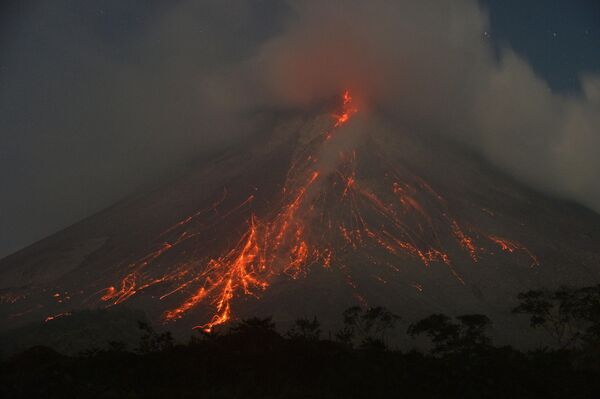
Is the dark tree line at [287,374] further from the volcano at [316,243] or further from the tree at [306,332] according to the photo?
the volcano at [316,243]

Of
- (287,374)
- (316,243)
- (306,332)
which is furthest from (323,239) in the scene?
(287,374)

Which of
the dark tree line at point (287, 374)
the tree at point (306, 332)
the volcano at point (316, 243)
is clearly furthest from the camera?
the volcano at point (316, 243)

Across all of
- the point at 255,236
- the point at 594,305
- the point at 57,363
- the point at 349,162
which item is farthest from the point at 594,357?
the point at 349,162

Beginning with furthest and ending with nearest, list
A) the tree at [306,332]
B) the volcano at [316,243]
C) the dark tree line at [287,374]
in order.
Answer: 1. the volcano at [316,243]
2. the tree at [306,332]
3. the dark tree line at [287,374]

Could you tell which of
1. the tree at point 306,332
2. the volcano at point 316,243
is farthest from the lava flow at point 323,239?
the tree at point 306,332

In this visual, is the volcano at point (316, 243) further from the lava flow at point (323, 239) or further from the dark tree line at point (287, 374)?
the dark tree line at point (287, 374)

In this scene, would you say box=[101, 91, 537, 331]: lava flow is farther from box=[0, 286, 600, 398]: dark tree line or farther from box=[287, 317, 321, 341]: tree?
box=[0, 286, 600, 398]: dark tree line

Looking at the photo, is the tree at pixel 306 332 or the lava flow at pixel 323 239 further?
the lava flow at pixel 323 239
